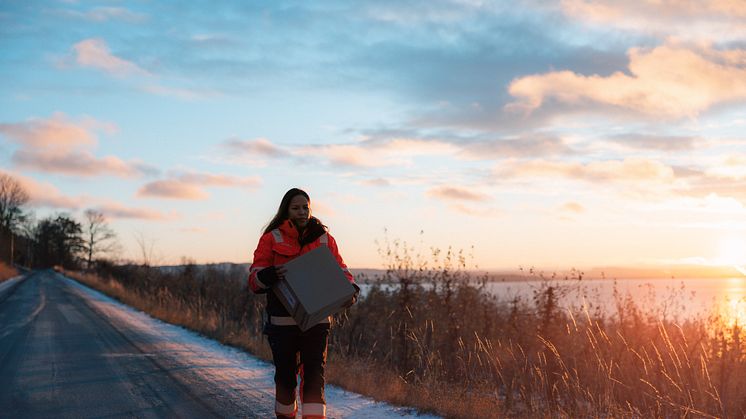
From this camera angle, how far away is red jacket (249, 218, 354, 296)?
4973mm

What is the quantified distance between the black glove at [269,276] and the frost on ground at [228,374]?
238 centimetres

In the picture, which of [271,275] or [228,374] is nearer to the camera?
[271,275]

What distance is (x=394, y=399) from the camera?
743 cm

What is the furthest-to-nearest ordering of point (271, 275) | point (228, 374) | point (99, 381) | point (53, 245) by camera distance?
point (53, 245)
point (228, 374)
point (99, 381)
point (271, 275)

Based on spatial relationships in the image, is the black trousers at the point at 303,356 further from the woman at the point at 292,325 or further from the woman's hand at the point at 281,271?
the woman's hand at the point at 281,271

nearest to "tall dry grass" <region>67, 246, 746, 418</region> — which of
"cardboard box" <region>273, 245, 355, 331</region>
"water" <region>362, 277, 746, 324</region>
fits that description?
"water" <region>362, 277, 746, 324</region>

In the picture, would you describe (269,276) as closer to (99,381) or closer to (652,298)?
(99,381)

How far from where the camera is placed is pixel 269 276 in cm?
484

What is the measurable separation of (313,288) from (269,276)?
38 cm

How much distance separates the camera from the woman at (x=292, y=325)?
4.95 m

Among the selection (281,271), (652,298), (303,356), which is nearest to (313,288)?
(281,271)

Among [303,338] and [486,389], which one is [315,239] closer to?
[303,338]

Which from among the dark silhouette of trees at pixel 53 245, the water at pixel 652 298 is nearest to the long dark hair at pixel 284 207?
the water at pixel 652 298

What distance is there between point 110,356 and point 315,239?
23.6ft
